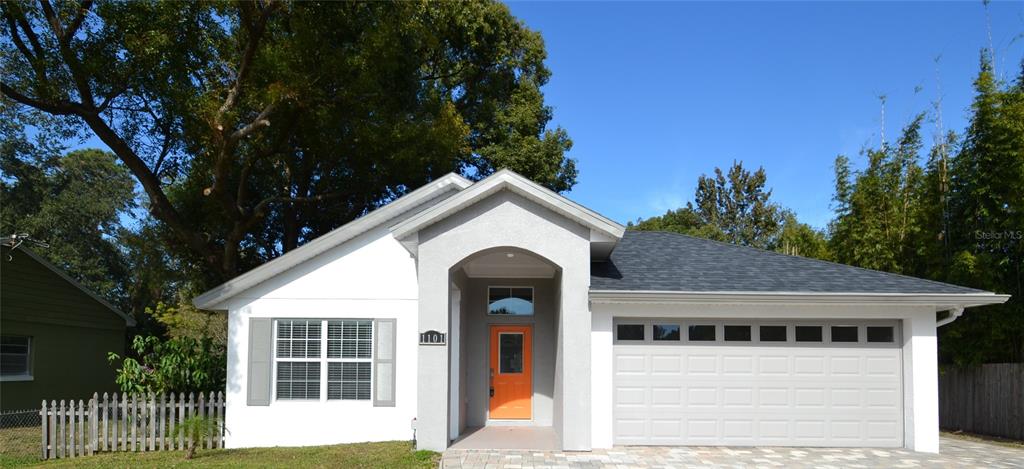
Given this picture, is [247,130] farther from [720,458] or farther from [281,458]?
[720,458]

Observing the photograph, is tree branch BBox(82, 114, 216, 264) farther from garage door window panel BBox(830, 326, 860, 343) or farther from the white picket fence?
garage door window panel BBox(830, 326, 860, 343)

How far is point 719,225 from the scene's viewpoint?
3884 cm

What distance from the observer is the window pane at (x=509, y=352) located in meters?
13.9

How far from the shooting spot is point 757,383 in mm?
11711

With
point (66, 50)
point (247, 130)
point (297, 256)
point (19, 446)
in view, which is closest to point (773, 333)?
point (297, 256)

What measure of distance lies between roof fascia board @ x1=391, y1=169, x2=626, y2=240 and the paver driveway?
339 centimetres

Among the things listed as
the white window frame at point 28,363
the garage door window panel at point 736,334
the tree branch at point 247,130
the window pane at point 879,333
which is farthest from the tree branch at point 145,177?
the window pane at point 879,333

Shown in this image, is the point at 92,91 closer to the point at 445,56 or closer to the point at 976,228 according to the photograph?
the point at 445,56

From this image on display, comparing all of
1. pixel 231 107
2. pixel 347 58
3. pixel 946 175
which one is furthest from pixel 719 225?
pixel 231 107

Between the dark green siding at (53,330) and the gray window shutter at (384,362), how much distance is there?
32.8 ft

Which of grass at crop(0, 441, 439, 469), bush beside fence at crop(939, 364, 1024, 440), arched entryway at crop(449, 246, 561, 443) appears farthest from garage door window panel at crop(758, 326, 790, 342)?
bush beside fence at crop(939, 364, 1024, 440)

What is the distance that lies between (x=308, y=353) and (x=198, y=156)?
356 inches

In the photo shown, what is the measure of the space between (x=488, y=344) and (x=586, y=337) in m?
3.19

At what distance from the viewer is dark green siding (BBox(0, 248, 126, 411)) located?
1675 cm
